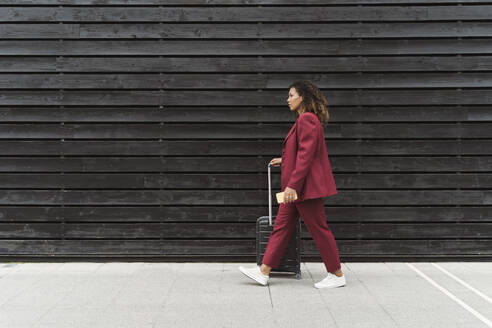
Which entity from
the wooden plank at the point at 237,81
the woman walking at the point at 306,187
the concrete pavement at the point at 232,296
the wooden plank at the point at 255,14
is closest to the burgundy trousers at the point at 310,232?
the woman walking at the point at 306,187

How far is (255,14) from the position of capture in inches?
229

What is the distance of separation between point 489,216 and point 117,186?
15.0 ft

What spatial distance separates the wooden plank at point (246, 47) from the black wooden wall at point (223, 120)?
0.02m

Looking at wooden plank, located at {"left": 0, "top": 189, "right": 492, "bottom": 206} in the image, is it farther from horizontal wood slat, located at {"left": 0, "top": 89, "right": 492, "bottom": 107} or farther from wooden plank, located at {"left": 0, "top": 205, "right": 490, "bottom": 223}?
horizontal wood slat, located at {"left": 0, "top": 89, "right": 492, "bottom": 107}

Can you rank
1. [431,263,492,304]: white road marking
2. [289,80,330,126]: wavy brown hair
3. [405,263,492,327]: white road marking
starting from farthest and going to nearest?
[289,80,330,126]: wavy brown hair → [431,263,492,304]: white road marking → [405,263,492,327]: white road marking

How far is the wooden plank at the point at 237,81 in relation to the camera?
5.83m

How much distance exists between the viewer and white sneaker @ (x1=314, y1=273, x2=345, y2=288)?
4684mm

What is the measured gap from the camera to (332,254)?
4.70 meters

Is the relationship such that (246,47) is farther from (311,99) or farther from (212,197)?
(212,197)

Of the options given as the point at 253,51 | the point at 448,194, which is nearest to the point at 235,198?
the point at 253,51

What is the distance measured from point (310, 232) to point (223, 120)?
73.4 inches

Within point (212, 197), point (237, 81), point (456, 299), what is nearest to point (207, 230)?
point (212, 197)

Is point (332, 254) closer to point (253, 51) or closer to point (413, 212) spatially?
point (413, 212)

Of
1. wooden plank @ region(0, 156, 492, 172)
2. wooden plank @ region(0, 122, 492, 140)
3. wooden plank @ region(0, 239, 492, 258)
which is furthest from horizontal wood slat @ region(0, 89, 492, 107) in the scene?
wooden plank @ region(0, 239, 492, 258)
